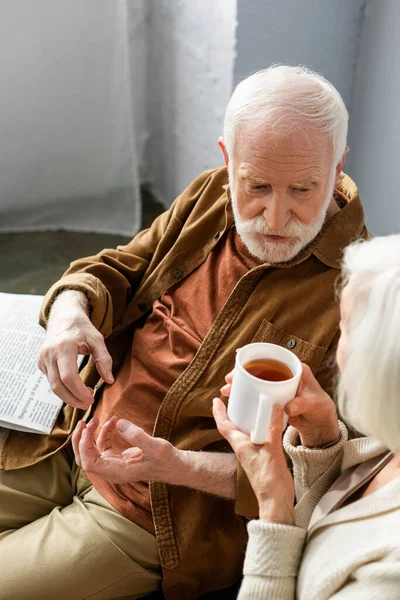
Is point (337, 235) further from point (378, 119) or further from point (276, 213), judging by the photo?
point (378, 119)

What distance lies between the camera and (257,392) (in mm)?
1038

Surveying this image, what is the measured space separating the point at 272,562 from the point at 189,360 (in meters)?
0.56

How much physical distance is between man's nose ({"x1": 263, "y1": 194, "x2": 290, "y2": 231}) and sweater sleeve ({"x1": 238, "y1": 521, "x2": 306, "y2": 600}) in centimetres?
62

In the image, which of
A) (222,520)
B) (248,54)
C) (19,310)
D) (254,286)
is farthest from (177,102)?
(222,520)

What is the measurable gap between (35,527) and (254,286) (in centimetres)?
75

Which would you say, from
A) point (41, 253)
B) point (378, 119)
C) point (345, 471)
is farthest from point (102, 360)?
point (41, 253)

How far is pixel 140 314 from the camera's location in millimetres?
1651

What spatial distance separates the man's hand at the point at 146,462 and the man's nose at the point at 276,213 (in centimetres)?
52

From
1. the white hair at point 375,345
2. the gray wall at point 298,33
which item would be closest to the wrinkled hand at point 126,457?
the white hair at point 375,345

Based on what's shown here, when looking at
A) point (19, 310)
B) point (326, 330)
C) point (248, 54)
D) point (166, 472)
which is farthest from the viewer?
point (248, 54)

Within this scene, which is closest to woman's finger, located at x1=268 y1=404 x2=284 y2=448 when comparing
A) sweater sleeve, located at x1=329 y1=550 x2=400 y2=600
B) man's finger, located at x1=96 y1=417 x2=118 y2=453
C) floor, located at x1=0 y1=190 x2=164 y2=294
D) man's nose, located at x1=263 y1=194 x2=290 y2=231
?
sweater sleeve, located at x1=329 y1=550 x2=400 y2=600

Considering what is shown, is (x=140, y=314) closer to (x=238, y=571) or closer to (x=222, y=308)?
(x=222, y=308)

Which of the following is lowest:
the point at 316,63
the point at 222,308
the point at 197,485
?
the point at 197,485

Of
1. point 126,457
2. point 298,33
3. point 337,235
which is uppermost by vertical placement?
point 298,33
